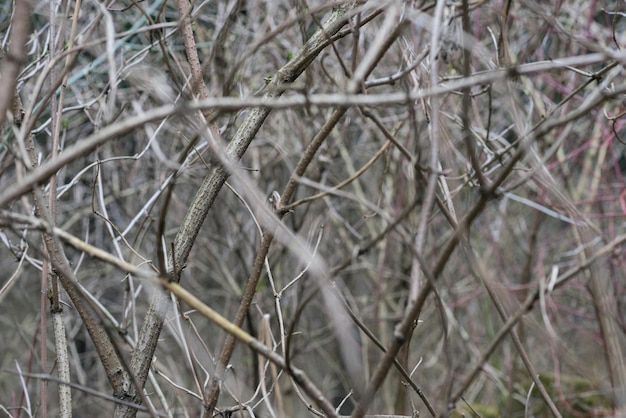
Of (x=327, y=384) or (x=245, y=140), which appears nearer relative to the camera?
(x=245, y=140)

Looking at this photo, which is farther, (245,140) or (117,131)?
(245,140)

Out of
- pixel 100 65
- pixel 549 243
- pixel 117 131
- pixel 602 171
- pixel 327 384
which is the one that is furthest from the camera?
pixel 327 384

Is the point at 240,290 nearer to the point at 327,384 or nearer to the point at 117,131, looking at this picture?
the point at 327,384

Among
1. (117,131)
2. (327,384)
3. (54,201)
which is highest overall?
(117,131)

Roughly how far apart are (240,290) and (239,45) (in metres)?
1.50

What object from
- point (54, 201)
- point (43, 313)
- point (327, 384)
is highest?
point (54, 201)

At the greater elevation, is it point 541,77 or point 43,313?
point 43,313

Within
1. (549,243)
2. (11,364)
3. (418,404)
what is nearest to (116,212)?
(11,364)

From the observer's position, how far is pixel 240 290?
418 cm

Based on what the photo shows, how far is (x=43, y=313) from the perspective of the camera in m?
1.52

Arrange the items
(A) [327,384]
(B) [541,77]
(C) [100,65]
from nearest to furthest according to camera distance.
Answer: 1. (C) [100,65]
2. (B) [541,77]
3. (A) [327,384]

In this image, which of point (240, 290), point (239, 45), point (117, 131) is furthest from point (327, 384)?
point (117, 131)

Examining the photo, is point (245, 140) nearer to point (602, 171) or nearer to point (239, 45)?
point (239, 45)

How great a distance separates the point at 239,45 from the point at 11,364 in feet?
11.0
